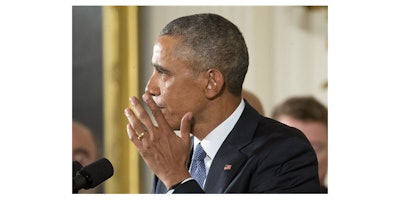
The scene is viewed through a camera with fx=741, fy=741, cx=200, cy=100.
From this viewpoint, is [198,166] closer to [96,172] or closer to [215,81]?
[215,81]

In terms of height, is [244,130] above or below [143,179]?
above

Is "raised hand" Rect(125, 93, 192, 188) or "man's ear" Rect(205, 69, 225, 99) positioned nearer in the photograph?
"raised hand" Rect(125, 93, 192, 188)

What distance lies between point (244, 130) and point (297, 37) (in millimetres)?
364

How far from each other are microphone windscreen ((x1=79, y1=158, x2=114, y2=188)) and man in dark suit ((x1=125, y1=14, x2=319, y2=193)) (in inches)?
8.8

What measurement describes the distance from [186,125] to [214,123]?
93mm

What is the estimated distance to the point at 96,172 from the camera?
185cm

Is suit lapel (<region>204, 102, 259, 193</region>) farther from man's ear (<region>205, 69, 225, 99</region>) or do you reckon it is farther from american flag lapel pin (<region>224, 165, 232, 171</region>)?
man's ear (<region>205, 69, 225, 99</region>)

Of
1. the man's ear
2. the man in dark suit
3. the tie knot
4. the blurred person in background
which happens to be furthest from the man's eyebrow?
the blurred person in background

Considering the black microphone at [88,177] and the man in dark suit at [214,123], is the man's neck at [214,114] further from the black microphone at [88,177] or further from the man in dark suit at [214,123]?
the black microphone at [88,177]

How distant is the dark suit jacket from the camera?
220cm
